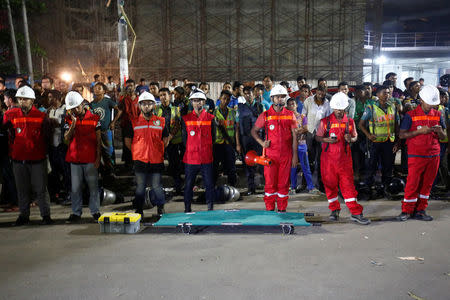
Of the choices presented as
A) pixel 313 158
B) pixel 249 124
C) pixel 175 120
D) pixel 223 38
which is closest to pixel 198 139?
pixel 175 120

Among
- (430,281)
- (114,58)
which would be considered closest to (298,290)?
(430,281)

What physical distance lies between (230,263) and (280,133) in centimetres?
253

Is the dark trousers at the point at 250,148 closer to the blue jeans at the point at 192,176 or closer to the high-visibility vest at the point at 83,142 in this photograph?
the blue jeans at the point at 192,176

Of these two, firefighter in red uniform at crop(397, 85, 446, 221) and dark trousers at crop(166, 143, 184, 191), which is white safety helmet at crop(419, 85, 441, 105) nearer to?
firefighter in red uniform at crop(397, 85, 446, 221)

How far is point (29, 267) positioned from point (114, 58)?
20.2m

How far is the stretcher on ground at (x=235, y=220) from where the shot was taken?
18.7ft

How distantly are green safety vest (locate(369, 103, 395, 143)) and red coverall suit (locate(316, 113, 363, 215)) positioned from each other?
1.60 metres

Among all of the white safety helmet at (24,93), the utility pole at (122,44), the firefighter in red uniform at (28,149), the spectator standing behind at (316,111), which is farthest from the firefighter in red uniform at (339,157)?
the utility pole at (122,44)

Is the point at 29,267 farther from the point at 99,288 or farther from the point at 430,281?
the point at 430,281

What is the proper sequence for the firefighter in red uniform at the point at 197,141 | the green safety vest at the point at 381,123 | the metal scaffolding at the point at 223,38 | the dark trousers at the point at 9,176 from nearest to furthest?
the firefighter in red uniform at the point at 197,141 < the dark trousers at the point at 9,176 < the green safety vest at the point at 381,123 < the metal scaffolding at the point at 223,38

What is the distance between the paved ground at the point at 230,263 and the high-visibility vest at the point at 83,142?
3.49ft

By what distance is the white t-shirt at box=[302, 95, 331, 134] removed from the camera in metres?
8.10

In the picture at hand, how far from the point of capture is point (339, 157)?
618 cm

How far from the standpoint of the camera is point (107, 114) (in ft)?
29.2
